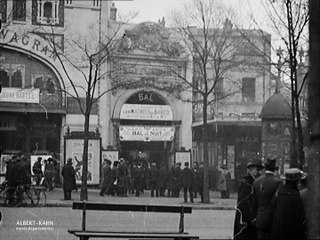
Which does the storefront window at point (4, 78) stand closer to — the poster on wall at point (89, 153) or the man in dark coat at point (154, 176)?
the poster on wall at point (89, 153)

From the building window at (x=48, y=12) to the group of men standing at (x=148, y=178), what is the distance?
462 cm

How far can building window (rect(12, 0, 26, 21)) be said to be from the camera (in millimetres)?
12771

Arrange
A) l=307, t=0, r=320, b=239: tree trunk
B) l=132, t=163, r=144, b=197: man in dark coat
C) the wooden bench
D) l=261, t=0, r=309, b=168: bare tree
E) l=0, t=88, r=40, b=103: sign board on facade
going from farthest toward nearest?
l=132, t=163, r=144, b=197: man in dark coat, l=0, t=88, r=40, b=103: sign board on facade, l=261, t=0, r=309, b=168: bare tree, the wooden bench, l=307, t=0, r=320, b=239: tree trunk

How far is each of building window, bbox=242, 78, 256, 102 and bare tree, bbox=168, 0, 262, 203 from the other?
0.45 feet

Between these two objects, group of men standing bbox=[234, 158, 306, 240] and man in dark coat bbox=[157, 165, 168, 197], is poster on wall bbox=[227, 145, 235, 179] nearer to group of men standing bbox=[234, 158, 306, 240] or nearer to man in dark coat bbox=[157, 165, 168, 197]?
man in dark coat bbox=[157, 165, 168, 197]

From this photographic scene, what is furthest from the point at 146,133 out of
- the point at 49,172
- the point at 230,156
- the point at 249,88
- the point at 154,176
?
the point at 49,172

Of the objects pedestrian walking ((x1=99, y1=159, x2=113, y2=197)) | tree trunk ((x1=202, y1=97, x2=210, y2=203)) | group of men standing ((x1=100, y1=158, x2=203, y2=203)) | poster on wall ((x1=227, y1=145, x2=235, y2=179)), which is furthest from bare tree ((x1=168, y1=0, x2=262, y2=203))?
pedestrian walking ((x1=99, y1=159, x2=113, y2=197))

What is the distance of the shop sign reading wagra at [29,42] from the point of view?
1386 cm

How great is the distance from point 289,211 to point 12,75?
39.6 feet

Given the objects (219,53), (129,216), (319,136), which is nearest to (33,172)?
(129,216)

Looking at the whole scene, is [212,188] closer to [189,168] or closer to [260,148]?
[189,168]

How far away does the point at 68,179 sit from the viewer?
1559 cm

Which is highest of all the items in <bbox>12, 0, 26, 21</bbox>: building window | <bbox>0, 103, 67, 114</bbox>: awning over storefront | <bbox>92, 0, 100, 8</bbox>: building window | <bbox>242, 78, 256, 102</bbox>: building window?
<bbox>92, 0, 100, 8</bbox>: building window

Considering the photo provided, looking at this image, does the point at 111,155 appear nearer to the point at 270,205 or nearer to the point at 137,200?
the point at 137,200
